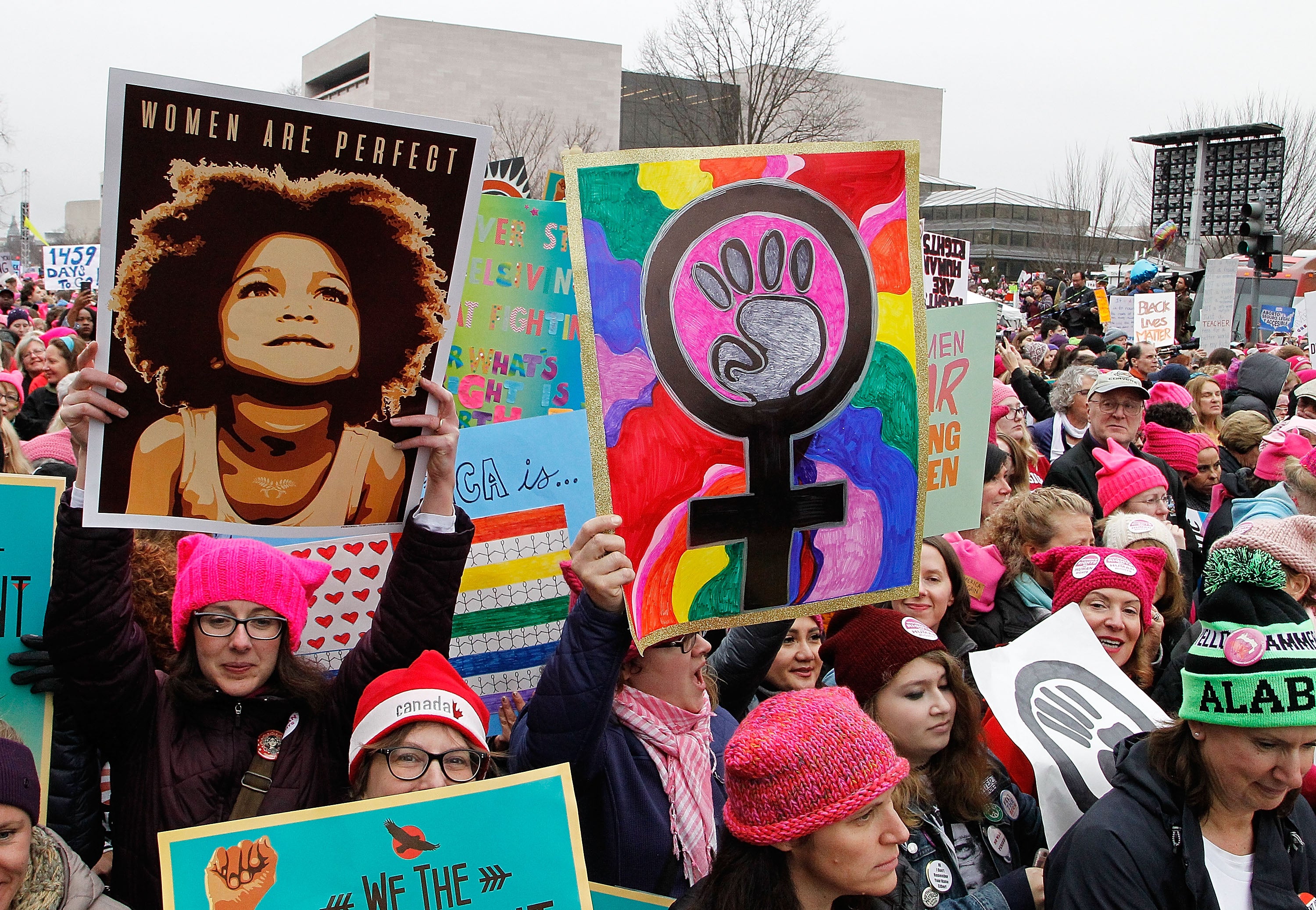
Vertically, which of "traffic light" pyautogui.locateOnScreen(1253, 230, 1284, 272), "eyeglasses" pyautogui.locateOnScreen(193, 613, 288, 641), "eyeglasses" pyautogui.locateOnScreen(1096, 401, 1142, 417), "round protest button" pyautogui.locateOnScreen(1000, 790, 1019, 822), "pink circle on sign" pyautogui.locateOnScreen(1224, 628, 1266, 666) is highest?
"traffic light" pyautogui.locateOnScreen(1253, 230, 1284, 272)

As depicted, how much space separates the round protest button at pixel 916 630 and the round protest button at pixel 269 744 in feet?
5.43

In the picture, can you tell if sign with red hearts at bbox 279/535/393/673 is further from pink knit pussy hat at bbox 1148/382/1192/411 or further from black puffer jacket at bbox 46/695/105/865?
pink knit pussy hat at bbox 1148/382/1192/411

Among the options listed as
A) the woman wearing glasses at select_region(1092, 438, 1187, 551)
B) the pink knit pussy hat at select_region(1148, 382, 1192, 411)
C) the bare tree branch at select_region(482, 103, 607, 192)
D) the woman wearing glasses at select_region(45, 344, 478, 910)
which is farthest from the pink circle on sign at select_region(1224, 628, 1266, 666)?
the bare tree branch at select_region(482, 103, 607, 192)

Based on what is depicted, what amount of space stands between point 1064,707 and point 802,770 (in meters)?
1.36

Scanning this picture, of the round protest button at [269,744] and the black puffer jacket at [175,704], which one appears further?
the round protest button at [269,744]

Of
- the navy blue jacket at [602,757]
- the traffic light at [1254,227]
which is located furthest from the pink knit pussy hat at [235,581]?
the traffic light at [1254,227]

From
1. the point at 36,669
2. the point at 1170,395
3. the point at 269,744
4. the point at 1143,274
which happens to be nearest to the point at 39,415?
the point at 36,669

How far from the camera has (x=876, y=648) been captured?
125 inches

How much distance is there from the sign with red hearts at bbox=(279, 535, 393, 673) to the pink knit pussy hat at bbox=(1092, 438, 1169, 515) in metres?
3.51

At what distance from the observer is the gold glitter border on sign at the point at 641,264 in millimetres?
2434

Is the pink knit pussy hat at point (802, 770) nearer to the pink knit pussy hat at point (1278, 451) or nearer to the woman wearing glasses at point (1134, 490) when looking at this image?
the woman wearing glasses at point (1134, 490)

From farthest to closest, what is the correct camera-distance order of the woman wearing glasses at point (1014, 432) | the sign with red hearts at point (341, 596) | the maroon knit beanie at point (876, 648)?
1. the woman wearing glasses at point (1014, 432)
2. the sign with red hearts at point (341, 596)
3. the maroon knit beanie at point (876, 648)

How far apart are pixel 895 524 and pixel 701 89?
119 ft

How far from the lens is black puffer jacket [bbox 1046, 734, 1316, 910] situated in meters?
2.41
